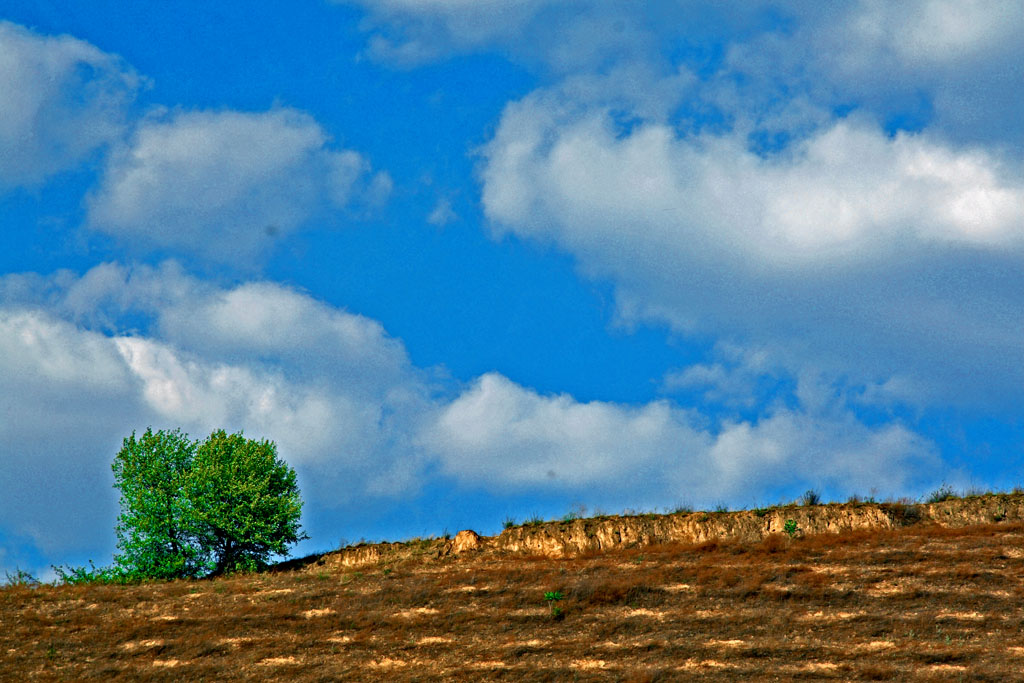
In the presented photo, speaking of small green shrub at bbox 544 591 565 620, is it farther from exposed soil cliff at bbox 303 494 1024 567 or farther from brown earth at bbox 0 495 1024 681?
exposed soil cliff at bbox 303 494 1024 567

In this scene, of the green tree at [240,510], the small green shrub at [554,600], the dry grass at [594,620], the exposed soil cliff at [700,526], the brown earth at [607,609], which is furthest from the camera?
the green tree at [240,510]

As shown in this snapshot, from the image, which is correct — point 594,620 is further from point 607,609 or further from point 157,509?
point 157,509

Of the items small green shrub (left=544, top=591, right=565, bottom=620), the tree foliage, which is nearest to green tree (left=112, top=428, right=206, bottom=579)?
the tree foliage

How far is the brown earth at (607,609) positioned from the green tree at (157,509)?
3590mm

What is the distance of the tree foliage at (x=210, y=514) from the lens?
44094mm

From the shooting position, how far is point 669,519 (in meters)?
41.1

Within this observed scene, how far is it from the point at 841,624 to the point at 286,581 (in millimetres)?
23062

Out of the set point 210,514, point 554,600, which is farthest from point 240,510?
point 554,600

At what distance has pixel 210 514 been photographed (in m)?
43.9

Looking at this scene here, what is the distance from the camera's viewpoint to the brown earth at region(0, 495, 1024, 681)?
2600cm

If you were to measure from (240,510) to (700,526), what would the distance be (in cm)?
2303

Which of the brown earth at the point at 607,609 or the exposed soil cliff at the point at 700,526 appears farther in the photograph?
the exposed soil cliff at the point at 700,526

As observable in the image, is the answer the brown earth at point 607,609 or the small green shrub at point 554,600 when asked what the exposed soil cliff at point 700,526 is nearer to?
the brown earth at point 607,609

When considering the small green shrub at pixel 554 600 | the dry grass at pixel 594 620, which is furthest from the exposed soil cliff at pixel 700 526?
the small green shrub at pixel 554 600
